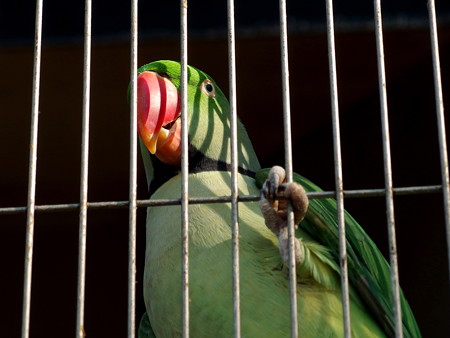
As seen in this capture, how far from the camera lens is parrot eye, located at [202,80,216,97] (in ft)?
7.84

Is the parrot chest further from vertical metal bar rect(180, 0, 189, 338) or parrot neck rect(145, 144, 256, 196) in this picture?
vertical metal bar rect(180, 0, 189, 338)

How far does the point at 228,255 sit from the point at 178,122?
485 millimetres

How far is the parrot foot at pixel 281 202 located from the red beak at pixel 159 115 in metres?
0.60

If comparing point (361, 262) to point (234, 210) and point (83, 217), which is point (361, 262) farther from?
point (83, 217)

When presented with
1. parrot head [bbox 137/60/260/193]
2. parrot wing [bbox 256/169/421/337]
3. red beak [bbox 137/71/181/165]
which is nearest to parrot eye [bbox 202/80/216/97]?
parrot head [bbox 137/60/260/193]

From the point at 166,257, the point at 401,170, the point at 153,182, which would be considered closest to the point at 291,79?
the point at 401,170

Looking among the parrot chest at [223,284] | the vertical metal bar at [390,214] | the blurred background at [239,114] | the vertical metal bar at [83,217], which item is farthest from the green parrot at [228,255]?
the blurred background at [239,114]

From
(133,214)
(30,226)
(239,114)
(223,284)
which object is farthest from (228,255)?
(239,114)

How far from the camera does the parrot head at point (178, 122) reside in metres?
2.17

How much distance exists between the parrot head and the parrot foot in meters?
0.60

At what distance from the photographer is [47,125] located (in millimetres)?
4027

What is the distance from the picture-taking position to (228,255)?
198cm

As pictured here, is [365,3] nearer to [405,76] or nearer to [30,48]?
[405,76]

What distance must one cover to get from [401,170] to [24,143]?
6.98 feet
